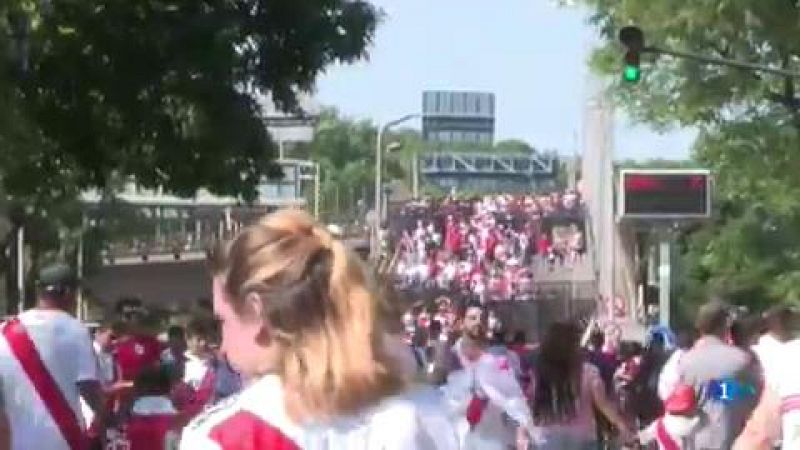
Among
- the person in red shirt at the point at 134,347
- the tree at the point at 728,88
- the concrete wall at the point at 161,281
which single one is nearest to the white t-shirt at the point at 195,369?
the person in red shirt at the point at 134,347

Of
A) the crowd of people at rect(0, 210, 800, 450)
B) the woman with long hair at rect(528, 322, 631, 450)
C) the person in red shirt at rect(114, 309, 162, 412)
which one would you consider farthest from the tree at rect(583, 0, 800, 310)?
the woman with long hair at rect(528, 322, 631, 450)

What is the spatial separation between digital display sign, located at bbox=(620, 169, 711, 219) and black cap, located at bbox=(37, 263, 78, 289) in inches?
1148

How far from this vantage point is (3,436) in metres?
7.30

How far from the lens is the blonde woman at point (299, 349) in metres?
4.32

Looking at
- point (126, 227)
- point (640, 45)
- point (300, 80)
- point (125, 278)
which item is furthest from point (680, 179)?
point (125, 278)

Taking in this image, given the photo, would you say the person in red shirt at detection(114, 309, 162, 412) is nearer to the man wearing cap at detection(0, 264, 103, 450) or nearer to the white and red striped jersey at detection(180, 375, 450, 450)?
the man wearing cap at detection(0, 264, 103, 450)

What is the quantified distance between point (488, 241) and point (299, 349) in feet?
262

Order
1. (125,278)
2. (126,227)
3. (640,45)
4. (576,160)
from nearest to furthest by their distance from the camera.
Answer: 1. (640,45)
2. (126,227)
3. (125,278)
4. (576,160)

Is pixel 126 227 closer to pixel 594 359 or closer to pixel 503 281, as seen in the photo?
pixel 503 281

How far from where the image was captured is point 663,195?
39812mm

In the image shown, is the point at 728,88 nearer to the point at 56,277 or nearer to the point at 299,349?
the point at 56,277


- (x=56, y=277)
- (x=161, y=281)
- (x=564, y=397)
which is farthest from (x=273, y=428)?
(x=161, y=281)

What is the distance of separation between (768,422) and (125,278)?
92950 millimetres

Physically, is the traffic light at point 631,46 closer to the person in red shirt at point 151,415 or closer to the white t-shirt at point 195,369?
the white t-shirt at point 195,369
